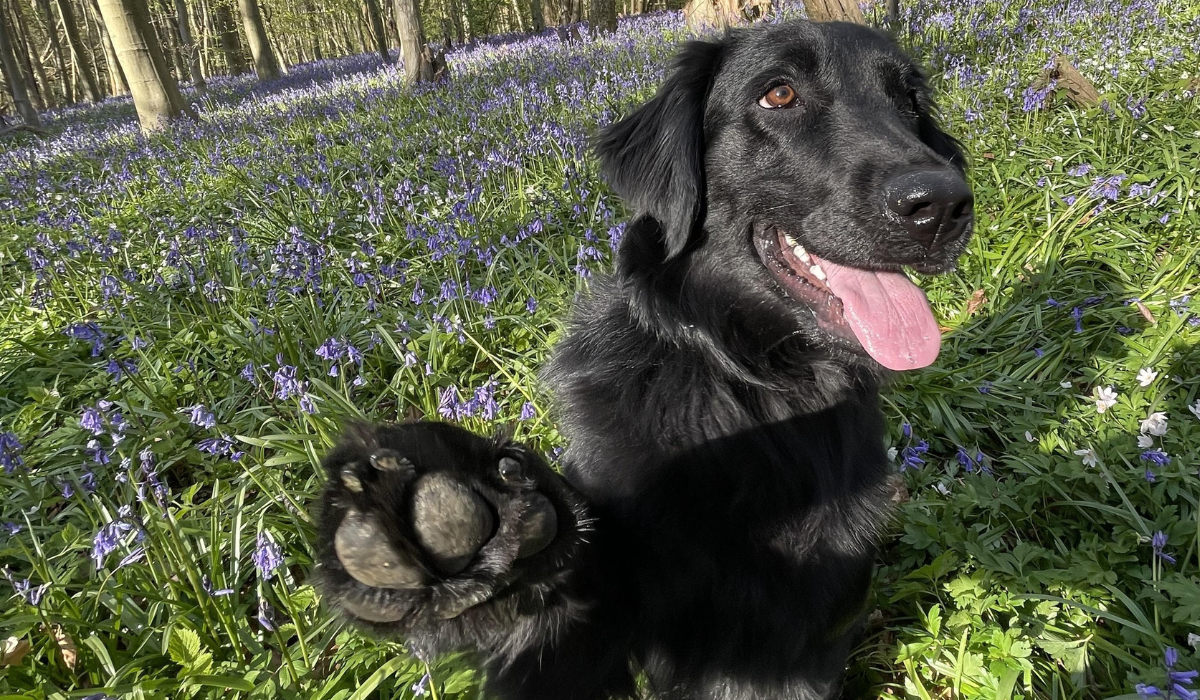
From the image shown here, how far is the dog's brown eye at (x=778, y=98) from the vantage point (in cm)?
177

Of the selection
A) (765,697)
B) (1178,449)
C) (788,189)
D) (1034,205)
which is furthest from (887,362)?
(1034,205)

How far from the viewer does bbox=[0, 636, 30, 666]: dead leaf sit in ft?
5.59

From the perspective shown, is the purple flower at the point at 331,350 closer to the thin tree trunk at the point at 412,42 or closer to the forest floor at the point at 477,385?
the forest floor at the point at 477,385

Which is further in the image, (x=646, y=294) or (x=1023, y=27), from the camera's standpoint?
(x=1023, y=27)

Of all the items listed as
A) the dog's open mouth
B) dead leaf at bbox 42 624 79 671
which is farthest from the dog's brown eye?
dead leaf at bbox 42 624 79 671

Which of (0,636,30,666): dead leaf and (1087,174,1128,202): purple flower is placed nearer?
(0,636,30,666): dead leaf

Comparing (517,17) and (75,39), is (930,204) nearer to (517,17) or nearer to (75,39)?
(75,39)

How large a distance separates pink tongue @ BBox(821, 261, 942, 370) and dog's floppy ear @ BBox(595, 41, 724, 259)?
0.43 m

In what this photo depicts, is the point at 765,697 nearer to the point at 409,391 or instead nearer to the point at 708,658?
the point at 708,658

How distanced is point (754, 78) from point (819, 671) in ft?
5.64

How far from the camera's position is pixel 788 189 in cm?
168

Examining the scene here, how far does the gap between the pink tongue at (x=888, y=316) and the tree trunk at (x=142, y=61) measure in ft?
39.1

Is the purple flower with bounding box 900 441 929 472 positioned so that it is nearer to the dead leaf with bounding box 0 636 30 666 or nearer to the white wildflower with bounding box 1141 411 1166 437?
the white wildflower with bounding box 1141 411 1166 437

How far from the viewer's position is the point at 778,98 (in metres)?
1.78
